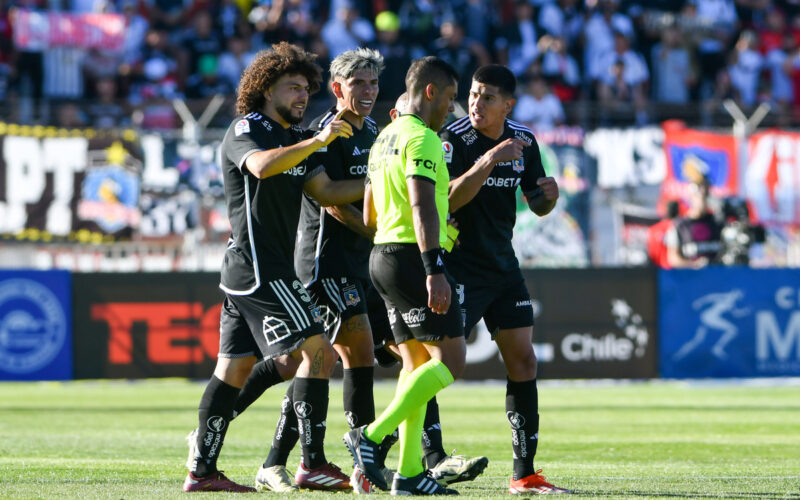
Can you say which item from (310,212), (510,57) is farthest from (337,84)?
(510,57)

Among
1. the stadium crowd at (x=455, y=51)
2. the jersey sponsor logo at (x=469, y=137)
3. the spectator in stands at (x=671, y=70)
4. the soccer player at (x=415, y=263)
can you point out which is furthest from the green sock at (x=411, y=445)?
the spectator in stands at (x=671, y=70)

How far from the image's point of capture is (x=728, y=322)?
A: 57.6ft

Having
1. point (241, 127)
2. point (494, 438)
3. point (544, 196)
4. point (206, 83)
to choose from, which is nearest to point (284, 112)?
point (241, 127)

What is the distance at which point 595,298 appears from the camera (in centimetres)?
1738

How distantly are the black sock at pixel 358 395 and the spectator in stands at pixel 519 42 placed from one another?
52.2ft

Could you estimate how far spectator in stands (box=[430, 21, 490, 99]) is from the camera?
864 inches

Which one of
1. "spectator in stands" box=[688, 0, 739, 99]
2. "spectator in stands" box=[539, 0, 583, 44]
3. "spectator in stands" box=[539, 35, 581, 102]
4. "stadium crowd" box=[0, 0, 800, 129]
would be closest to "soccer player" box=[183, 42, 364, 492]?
"stadium crowd" box=[0, 0, 800, 129]

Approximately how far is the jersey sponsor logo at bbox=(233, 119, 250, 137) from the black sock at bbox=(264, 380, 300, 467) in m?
1.54

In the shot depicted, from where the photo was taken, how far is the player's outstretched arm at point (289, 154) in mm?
6668

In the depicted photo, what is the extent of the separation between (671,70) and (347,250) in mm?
17293

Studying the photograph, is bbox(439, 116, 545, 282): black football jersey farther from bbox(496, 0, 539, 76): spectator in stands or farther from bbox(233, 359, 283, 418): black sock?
bbox(496, 0, 539, 76): spectator in stands

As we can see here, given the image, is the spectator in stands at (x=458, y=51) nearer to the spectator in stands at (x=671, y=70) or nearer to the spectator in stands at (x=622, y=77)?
the spectator in stands at (x=622, y=77)

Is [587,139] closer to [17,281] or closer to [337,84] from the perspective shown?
[17,281]

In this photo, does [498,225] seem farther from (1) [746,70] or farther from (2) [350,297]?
(1) [746,70]
